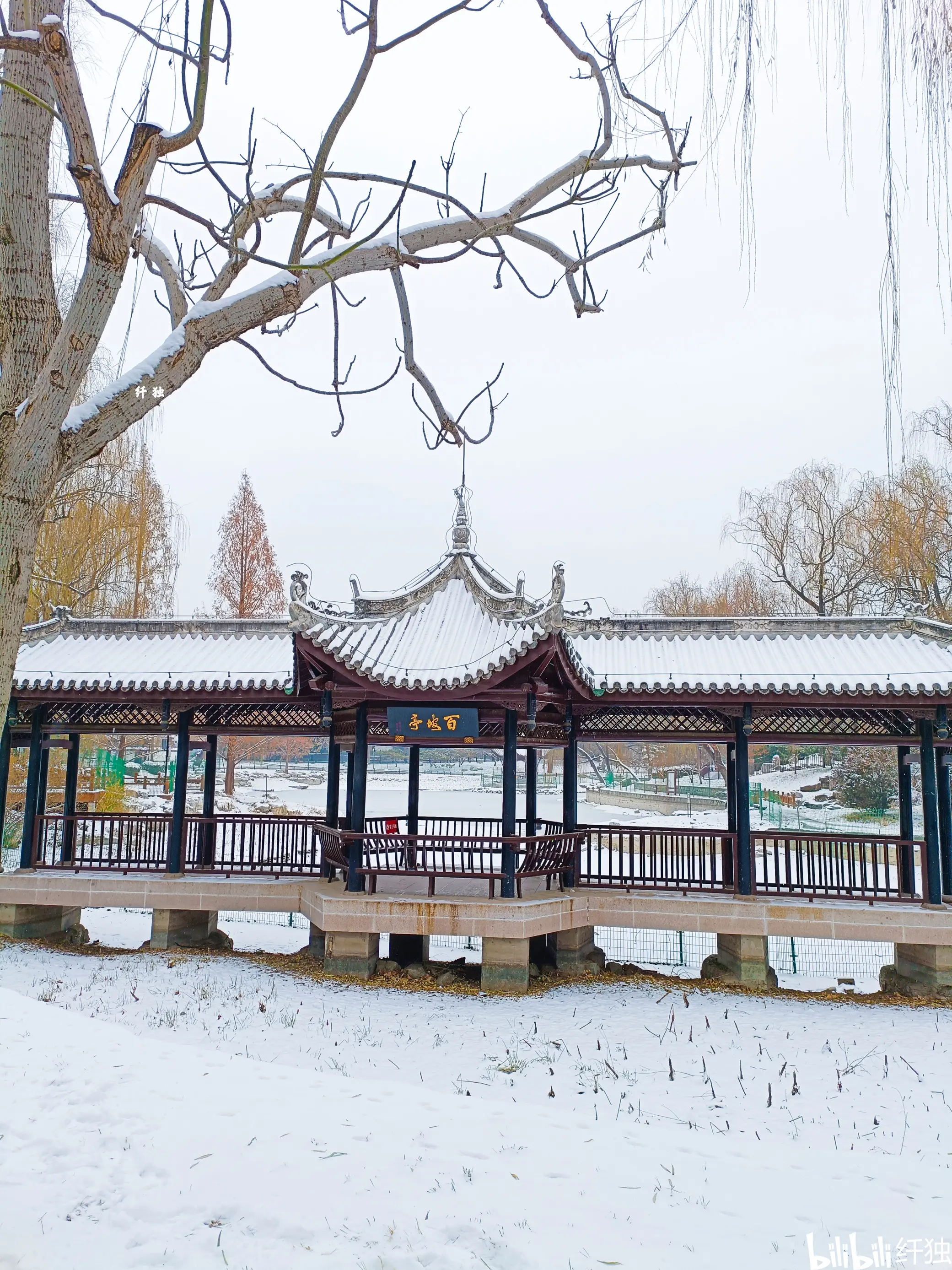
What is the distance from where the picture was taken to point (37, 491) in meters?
2.97

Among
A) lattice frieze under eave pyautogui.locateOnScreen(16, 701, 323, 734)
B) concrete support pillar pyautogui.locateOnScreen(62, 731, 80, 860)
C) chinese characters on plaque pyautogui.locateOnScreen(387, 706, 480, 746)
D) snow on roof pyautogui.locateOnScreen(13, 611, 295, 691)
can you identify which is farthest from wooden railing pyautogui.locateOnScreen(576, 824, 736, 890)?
concrete support pillar pyautogui.locateOnScreen(62, 731, 80, 860)

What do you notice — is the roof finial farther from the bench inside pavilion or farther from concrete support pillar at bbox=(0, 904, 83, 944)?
concrete support pillar at bbox=(0, 904, 83, 944)

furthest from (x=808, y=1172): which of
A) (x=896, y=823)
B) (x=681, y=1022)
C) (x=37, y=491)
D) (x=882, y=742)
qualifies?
(x=896, y=823)

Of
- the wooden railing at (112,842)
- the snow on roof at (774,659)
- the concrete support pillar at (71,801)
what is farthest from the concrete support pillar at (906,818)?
the concrete support pillar at (71,801)

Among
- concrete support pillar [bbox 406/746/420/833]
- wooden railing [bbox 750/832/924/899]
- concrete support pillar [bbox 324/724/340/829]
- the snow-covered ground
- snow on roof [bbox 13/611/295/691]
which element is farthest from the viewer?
concrete support pillar [bbox 406/746/420/833]

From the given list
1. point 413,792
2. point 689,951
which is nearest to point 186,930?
point 413,792

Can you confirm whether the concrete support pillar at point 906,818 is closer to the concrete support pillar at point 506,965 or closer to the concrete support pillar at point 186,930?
the concrete support pillar at point 506,965

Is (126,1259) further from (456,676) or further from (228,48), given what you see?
(456,676)

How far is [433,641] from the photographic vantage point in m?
10.0

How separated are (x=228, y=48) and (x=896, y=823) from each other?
92.4 ft

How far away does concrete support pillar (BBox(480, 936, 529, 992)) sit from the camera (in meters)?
9.21

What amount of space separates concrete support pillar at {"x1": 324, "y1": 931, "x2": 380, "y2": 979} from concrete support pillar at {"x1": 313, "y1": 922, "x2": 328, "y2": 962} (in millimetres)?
894

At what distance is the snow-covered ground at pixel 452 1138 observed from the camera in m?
3.56

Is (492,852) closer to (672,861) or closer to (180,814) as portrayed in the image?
(672,861)
